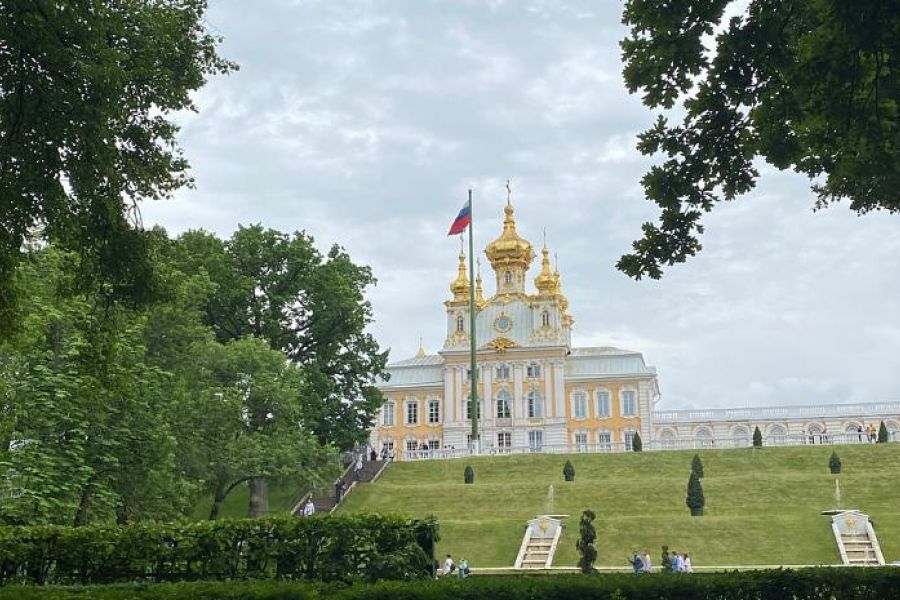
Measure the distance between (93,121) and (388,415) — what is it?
6234cm

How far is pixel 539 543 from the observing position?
27562mm

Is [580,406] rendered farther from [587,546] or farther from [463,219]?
[587,546]

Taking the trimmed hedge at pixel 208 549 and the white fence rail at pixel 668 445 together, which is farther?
the white fence rail at pixel 668 445

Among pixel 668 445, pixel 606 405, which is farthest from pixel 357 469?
pixel 606 405

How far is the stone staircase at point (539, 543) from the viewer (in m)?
26.2

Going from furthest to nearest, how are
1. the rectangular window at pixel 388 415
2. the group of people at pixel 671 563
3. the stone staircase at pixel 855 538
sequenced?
the rectangular window at pixel 388 415
the stone staircase at pixel 855 538
the group of people at pixel 671 563

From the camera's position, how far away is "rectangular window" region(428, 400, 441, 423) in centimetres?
7088

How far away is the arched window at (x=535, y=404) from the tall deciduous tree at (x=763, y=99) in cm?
→ 5395

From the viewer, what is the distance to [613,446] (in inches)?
2377

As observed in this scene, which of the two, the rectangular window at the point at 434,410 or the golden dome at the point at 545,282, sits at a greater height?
the golden dome at the point at 545,282

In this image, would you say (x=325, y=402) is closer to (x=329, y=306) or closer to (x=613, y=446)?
(x=329, y=306)

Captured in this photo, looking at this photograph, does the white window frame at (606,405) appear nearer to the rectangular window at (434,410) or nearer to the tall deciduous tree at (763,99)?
the rectangular window at (434,410)

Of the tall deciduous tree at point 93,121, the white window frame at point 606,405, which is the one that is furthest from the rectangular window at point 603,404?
the tall deciduous tree at point 93,121

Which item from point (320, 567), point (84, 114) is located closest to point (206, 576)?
point (320, 567)
